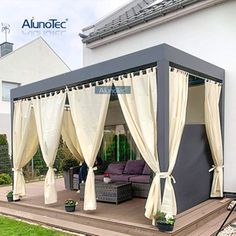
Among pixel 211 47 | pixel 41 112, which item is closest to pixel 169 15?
pixel 211 47

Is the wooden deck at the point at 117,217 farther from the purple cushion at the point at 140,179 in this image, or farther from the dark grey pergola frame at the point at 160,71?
the dark grey pergola frame at the point at 160,71

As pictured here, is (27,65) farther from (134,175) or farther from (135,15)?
(134,175)

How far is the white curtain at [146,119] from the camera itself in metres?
5.81

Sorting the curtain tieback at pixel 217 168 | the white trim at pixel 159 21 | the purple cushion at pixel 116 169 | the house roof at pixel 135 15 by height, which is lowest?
the purple cushion at pixel 116 169

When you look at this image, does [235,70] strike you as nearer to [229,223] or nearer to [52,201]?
[229,223]

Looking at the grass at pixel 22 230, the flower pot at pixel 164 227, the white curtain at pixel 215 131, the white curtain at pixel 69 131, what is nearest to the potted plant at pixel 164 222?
the flower pot at pixel 164 227

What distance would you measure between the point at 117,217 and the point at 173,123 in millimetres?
2525

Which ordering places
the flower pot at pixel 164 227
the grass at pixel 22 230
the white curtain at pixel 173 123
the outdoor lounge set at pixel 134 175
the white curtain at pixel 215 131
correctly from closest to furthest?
the flower pot at pixel 164 227 → the white curtain at pixel 173 123 → the grass at pixel 22 230 → the white curtain at pixel 215 131 → the outdoor lounge set at pixel 134 175

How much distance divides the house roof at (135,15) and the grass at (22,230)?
782 centimetres

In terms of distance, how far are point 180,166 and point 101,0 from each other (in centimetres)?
1099

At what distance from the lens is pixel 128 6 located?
578 inches

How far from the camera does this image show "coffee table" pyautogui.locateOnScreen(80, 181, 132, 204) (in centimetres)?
817

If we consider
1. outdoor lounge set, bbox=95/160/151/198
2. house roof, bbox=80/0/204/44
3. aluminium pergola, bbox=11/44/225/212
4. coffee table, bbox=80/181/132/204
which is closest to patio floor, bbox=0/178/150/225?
coffee table, bbox=80/181/132/204

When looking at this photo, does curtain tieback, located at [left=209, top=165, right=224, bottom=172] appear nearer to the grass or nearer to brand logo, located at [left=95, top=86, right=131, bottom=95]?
brand logo, located at [left=95, top=86, right=131, bottom=95]
